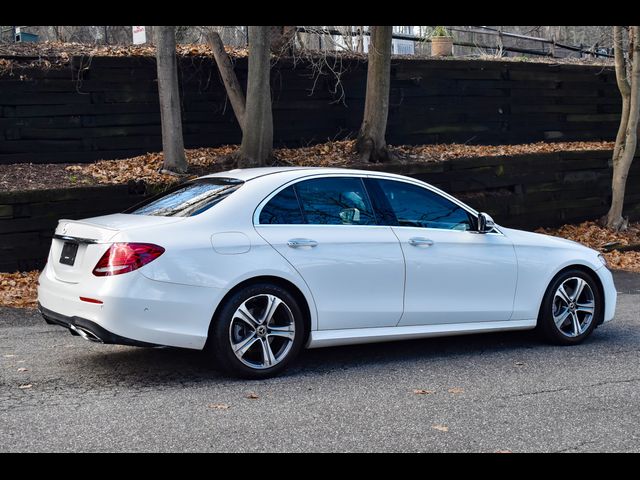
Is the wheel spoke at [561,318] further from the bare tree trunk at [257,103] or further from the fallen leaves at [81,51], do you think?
the fallen leaves at [81,51]

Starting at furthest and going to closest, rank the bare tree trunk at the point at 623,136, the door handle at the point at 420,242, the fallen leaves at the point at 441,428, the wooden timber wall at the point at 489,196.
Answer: the bare tree trunk at the point at 623,136 → the wooden timber wall at the point at 489,196 → the door handle at the point at 420,242 → the fallen leaves at the point at 441,428

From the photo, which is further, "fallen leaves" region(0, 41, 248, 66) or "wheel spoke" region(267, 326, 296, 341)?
"fallen leaves" region(0, 41, 248, 66)

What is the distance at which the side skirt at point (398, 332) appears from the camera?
6855mm

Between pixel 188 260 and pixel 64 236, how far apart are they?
1.12m

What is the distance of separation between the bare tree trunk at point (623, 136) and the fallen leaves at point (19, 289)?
11223 millimetres

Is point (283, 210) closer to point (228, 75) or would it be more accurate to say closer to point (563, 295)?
point (563, 295)

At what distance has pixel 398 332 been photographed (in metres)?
7.18

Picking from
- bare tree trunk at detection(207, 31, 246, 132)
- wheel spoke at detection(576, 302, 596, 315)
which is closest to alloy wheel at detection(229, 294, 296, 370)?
wheel spoke at detection(576, 302, 596, 315)

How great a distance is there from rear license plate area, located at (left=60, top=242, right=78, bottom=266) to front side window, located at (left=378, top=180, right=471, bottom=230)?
2.57m

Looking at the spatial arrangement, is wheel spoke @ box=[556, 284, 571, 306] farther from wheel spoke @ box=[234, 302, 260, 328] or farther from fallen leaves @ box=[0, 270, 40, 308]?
fallen leaves @ box=[0, 270, 40, 308]

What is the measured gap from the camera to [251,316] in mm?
6508

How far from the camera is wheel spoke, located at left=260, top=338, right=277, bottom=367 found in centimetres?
656

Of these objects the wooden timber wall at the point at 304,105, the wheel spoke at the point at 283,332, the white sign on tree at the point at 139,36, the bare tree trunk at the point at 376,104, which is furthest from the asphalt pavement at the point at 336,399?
the white sign on tree at the point at 139,36
